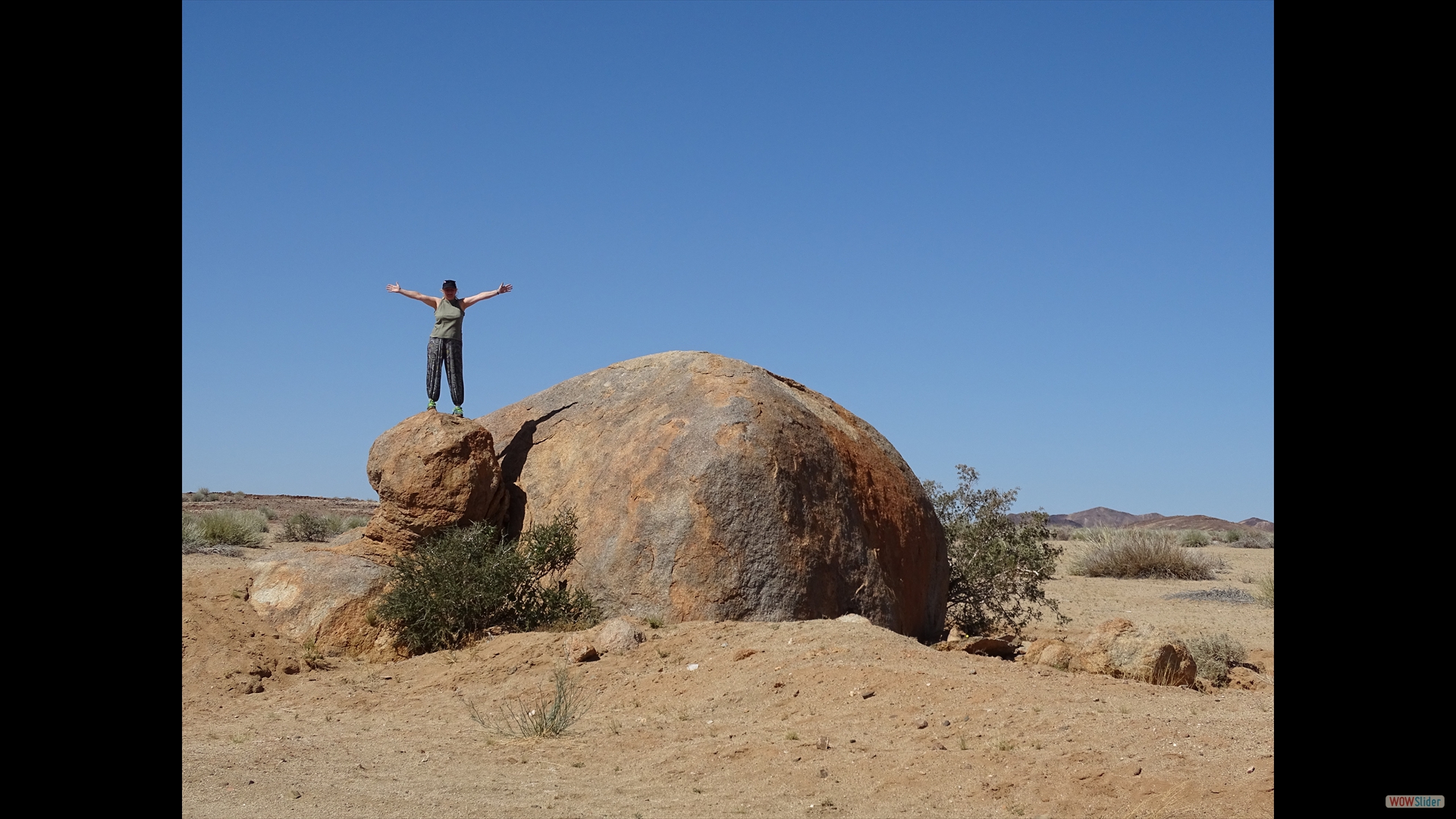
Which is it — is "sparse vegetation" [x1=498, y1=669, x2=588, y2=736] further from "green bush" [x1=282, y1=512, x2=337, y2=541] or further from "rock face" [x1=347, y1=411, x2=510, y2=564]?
"green bush" [x1=282, y1=512, x2=337, y2=541]

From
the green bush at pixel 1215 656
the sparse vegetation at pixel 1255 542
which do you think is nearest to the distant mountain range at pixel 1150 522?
the sparse vegetation at pixel 1255 542

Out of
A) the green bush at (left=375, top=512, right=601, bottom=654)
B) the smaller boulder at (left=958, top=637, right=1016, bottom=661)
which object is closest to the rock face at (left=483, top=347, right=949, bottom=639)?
the green bush at (left=375, top=512, right=601, bottom=654)

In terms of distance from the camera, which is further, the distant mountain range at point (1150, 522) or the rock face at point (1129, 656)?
the distant mountain range at point (1150, 522)

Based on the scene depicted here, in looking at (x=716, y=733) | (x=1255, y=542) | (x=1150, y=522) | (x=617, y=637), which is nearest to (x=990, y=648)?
(x=617, y=637)

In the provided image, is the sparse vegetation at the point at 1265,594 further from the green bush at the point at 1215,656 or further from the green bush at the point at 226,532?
the green bush at the point at 226,532

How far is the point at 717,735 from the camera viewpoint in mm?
7492

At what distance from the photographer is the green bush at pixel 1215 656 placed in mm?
10484

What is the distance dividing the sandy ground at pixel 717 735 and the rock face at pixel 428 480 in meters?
1.48

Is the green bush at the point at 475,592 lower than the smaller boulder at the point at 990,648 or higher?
higher

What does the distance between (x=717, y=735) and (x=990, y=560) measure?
6863mm

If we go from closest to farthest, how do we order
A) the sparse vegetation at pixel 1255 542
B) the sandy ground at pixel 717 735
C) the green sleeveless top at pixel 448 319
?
1. the sandy ground at pixel 717 735
2. the green sleeveless top at pixel 448 319
3. the sparse vegetation at pixel 1255 542
